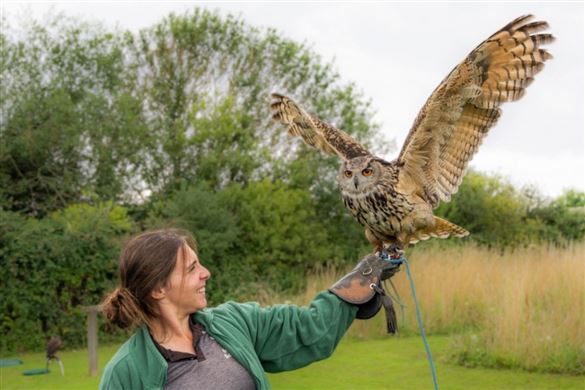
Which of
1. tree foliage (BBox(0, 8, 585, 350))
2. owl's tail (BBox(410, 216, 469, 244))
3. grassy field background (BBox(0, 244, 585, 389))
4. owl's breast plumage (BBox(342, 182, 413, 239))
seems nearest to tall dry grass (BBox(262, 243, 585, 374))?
grassy field background (BBox(0, 244, 585, 389))

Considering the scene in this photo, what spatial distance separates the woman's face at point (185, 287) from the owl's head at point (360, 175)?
0.69m

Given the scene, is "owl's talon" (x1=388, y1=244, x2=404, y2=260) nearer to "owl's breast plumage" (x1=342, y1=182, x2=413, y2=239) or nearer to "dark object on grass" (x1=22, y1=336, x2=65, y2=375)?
"owl's breast plumage" (x1=342, y1=182, x2=413, y2=239)

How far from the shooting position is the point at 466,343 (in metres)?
7.16

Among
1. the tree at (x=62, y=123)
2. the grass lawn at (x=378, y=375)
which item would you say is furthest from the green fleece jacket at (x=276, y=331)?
the tree at (x=62, y=123)

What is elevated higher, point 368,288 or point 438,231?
point 438,231

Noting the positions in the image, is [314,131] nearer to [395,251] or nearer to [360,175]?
[360,175]

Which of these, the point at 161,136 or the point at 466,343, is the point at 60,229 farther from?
the point at 466,343

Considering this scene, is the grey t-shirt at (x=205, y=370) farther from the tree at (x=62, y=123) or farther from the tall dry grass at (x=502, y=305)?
the tree at (x=62, y=123)

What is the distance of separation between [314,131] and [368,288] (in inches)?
35.2

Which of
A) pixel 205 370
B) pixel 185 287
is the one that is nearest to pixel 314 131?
pixel 185 287

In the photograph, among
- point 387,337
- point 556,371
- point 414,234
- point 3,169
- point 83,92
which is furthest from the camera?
point 83,92

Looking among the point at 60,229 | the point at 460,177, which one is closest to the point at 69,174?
the point at 60,229

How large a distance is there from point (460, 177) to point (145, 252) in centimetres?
135

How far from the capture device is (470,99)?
2.95 metres
